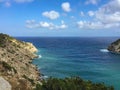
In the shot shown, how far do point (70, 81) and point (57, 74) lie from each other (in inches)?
2008

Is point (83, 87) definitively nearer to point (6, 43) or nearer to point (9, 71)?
point (9, 71)

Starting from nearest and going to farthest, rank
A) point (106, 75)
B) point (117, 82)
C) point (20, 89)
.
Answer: point (20, 89) < point (117, 82) < point (106, 75)

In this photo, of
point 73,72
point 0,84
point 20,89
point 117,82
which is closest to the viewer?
point 0,84

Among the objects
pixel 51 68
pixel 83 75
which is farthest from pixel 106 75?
pixel 51 68

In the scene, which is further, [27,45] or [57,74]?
[27,45]

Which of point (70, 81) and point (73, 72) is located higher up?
point (70, 81)

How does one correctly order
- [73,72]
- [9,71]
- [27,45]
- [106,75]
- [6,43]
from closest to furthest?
[9,71] < [106,75] < [73,72] < [6,43] < [27,45]

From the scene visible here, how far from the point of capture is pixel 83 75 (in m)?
91.9

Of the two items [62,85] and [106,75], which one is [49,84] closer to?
[62,85]

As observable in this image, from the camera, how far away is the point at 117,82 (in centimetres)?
8056

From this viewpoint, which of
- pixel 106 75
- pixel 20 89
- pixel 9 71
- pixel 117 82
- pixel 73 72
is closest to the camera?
pixel 20 89

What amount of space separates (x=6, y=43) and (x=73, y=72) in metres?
50.8

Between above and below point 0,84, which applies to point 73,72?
below

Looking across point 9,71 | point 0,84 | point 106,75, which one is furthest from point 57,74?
point 0,84
